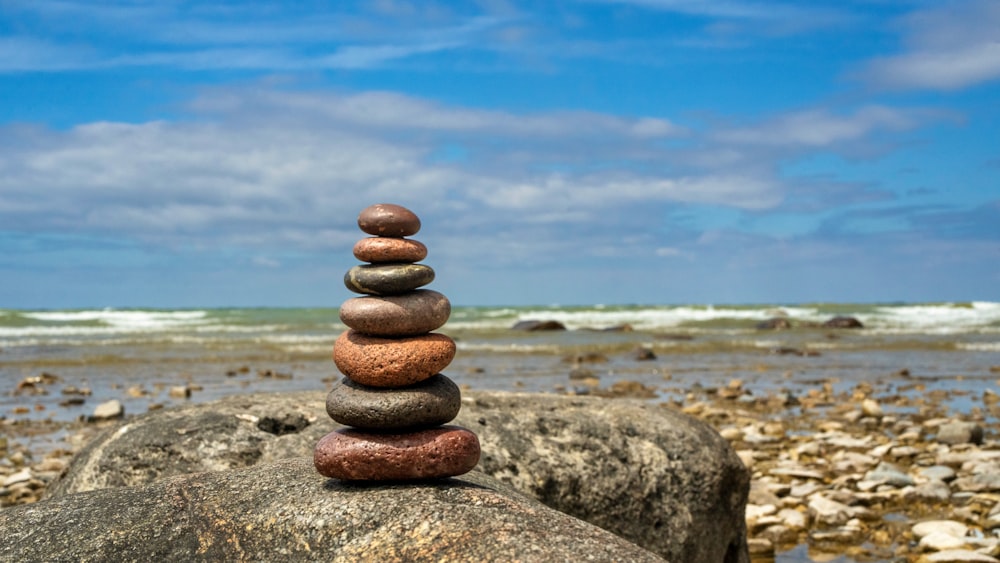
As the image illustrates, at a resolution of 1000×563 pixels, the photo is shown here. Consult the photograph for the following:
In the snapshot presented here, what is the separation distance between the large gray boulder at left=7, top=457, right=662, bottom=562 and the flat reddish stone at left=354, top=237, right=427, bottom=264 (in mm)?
1245

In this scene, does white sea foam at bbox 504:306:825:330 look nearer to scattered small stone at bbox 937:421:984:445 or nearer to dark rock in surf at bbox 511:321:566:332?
dark rock in surf at bbox 511:321:566:332

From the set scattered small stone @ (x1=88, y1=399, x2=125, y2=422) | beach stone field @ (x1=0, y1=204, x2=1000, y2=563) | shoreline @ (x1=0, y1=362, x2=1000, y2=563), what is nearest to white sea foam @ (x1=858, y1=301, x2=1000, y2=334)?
shoreline @ (x1=0, y1=362, x2=1000, y2=563)

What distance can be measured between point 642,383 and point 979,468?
10.3 m

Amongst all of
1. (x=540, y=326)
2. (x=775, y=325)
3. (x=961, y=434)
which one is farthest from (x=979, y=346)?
(x=961, y=434)

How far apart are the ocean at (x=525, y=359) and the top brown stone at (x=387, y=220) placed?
39.8 ft

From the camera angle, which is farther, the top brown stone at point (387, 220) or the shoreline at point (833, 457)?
the shoreline at point (833, 457)

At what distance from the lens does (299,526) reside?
4434 millimetres

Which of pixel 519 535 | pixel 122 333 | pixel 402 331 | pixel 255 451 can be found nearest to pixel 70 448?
pixel 255 451

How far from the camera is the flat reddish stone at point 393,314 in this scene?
16.4ft

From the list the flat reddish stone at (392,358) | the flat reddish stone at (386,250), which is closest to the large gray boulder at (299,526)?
the flat reddish stone at (392,358)

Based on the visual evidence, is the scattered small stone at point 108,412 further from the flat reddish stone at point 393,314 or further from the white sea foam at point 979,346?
the white sea foam at point 979,346

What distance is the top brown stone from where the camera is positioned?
520cm

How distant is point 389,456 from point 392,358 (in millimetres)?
519

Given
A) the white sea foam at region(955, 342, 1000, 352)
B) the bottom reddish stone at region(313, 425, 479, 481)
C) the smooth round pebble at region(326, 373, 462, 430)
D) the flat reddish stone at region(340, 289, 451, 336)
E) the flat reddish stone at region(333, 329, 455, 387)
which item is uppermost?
the flat reddish stone at region(340, 289, 451, 336)
